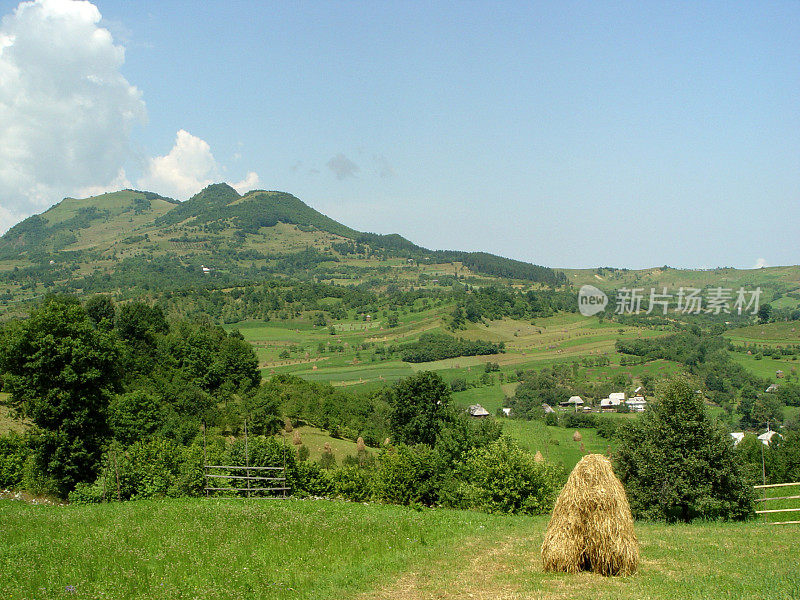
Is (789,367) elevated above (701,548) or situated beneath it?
situated beneath

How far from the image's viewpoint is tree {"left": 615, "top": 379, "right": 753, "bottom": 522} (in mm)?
20797

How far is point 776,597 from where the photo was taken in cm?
933

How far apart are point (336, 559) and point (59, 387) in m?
22.8

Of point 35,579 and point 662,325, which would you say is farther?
point 662,325

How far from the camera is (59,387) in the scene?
2870cm

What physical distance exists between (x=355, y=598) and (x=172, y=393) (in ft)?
162

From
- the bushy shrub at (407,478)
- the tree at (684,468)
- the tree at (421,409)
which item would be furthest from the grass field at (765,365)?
the tree at (684,468)

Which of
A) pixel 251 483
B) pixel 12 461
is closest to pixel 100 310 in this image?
pixel 12 461

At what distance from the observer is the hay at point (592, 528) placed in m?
10.9

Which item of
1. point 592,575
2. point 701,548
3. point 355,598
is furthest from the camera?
point 701,548

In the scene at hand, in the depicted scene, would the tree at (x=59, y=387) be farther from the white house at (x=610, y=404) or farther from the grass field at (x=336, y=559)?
the white house at (x=610, y=404)

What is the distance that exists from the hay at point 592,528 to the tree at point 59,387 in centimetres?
2630

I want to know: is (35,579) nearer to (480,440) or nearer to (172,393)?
(480,440)

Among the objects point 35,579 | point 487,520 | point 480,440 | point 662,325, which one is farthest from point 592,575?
point 662,325
